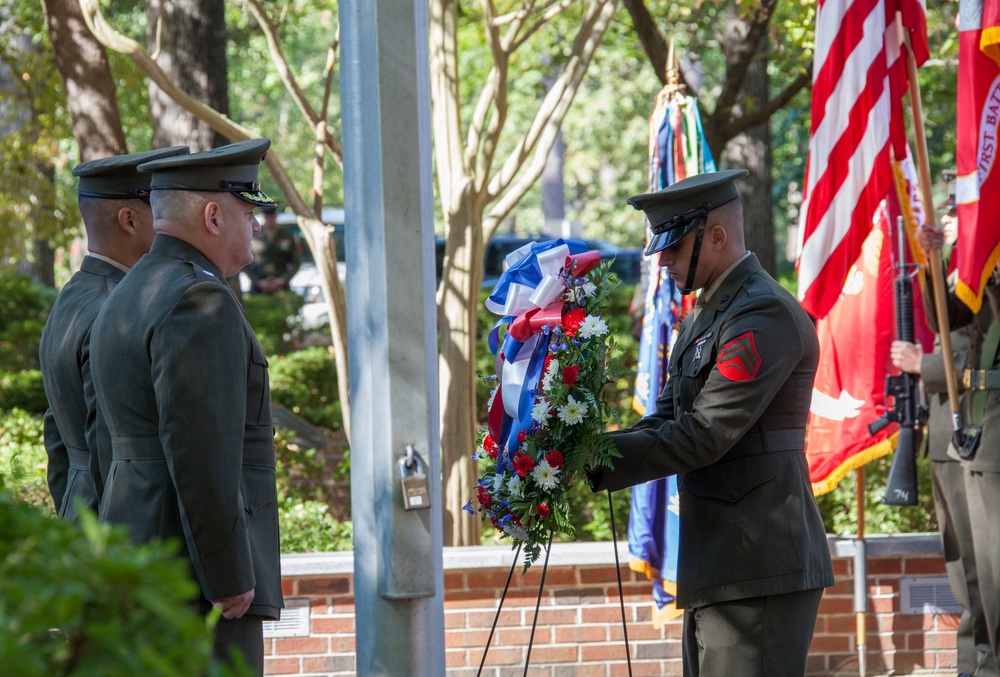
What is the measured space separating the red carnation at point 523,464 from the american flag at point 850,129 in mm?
2597

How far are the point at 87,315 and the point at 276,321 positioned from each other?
12.4m

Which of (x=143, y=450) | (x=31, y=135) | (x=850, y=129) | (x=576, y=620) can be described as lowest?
(x=576, y=620)

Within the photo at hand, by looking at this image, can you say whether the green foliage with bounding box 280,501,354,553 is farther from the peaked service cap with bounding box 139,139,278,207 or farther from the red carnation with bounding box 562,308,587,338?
the peaked service cap with bounding box 139,139,278,207

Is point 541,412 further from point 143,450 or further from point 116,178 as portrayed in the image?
point 116,178

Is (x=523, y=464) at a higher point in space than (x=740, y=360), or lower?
lower

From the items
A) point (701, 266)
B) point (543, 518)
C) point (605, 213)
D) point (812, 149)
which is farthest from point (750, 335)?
point (605, 213)

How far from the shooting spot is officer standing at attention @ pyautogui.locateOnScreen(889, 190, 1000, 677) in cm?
568

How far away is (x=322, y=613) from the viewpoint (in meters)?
5.84

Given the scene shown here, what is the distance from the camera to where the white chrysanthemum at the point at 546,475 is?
3576 mm

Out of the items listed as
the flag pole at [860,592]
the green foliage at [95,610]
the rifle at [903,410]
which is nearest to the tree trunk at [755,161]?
the rifle at [903,410]

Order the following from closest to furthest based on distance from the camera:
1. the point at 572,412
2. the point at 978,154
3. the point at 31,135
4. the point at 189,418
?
the point at 189,418 → the point at 572,412 → the point at 978,154 → the point at 31,135

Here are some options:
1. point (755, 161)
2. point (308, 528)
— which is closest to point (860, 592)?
point (308, 528)

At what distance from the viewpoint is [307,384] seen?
1214 centimetres

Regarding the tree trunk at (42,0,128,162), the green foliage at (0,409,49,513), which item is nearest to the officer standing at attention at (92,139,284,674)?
the green foliage at (0,409,49,513)
